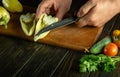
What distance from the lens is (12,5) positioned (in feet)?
5.55

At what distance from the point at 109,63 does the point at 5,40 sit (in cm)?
58

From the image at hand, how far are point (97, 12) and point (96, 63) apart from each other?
390 mm

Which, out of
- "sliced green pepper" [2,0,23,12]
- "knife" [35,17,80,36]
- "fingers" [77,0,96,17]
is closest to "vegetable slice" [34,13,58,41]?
"knife" [35,17,80,36]

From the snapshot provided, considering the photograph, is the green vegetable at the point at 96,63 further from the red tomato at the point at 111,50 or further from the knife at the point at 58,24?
the knife at the point at 58,24

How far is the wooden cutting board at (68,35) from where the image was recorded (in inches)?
52.9

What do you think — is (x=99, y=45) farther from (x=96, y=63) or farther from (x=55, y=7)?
(x=55, y=7)

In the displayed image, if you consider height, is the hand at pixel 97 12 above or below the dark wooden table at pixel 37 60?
above

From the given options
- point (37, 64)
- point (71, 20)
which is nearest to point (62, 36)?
point (71, 20)

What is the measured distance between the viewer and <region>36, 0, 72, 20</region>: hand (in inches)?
59.8

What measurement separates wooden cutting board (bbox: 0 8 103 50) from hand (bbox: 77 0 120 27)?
1.6 inches

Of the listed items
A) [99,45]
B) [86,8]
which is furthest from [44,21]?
[99,45]

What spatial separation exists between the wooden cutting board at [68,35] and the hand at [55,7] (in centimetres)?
13

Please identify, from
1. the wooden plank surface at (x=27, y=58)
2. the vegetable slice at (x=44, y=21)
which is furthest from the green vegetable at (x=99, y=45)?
the vegetable slice at (x=44, y=21)

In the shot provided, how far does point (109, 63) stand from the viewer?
1.15m
